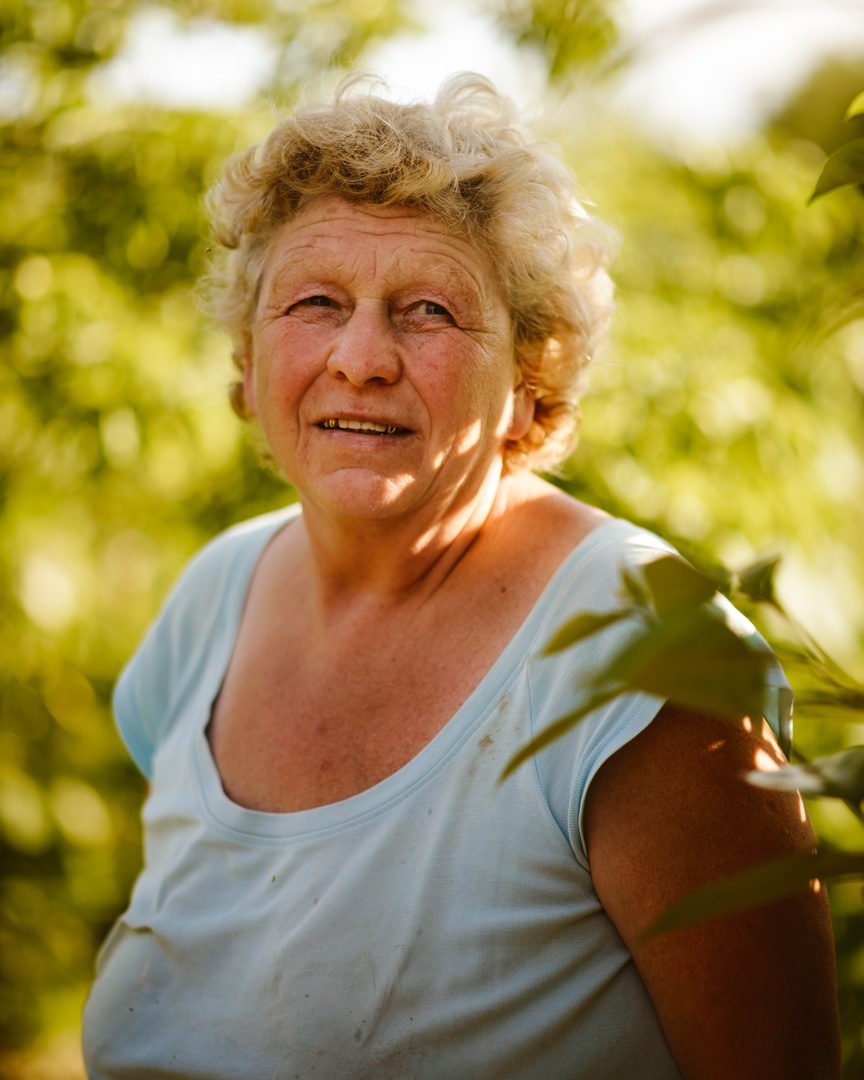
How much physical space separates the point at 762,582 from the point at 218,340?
1.94 metres

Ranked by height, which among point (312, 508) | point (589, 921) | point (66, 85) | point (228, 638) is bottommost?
point (589, 921)

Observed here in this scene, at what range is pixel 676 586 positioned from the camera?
0.54 meters

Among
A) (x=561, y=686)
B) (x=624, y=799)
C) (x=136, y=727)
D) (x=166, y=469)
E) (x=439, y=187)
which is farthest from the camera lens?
(x=166, y=469)

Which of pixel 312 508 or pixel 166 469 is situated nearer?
pixel 312 508

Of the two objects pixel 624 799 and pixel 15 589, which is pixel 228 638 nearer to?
pixel 15 589

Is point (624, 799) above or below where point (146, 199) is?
below

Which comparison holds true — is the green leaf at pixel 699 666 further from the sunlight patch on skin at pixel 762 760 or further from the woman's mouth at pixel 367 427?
the woman's mouth at pixel 367 427

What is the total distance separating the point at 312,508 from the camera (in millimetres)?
1757

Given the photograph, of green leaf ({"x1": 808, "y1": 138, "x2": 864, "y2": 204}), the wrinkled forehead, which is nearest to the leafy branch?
green leaf ({"x1": 808, "y1": 138, "x2": 864, "y2": 204})

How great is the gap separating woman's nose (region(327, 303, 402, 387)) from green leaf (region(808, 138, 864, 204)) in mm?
849

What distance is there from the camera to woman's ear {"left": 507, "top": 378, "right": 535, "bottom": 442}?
1762 mm

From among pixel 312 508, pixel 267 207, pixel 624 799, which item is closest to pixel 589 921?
pixel 624 799

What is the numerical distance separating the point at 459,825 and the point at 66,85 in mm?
2343

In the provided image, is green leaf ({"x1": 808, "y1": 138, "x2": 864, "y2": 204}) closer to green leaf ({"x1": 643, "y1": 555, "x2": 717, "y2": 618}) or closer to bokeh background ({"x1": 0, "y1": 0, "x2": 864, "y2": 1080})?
green leaf ({"x1": 643, "y1": 555, "x2": 717, "y2": 618})
